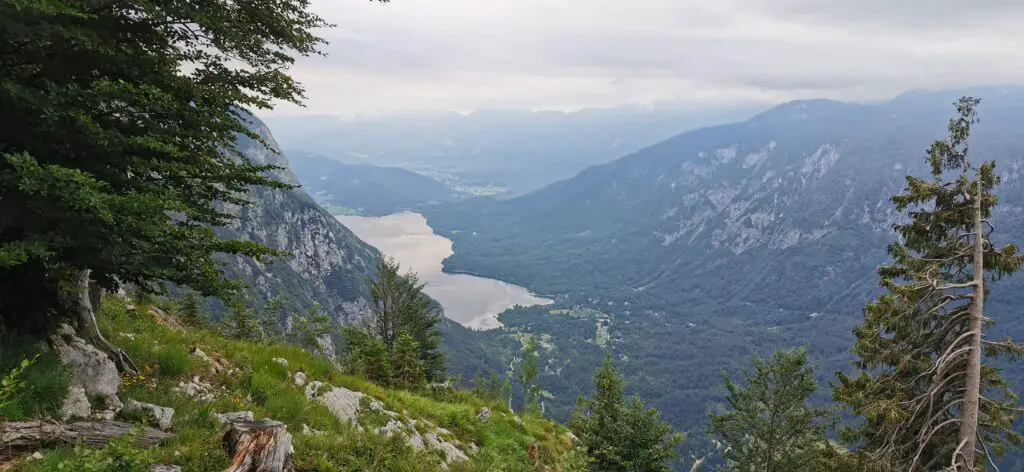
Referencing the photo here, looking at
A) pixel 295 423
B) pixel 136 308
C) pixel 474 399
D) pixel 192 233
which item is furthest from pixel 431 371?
pixel 192 233

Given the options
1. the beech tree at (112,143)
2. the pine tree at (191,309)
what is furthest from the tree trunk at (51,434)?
the pine tree at (191,309)

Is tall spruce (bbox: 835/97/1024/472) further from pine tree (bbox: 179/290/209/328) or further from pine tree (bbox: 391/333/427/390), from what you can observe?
pine tree (bbox: 179/290/209/328)

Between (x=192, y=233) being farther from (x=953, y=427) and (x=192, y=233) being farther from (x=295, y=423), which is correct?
(x=953, y=427)

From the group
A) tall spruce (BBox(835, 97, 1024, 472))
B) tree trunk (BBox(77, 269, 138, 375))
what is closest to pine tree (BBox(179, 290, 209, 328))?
tree trunk (BBox(77, 269, 138, 375))

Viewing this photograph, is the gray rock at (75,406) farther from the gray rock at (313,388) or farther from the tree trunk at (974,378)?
the tree trunk at (974,378)

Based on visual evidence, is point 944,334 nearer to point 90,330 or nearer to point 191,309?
point 90,330

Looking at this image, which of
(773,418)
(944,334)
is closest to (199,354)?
(944,334)
